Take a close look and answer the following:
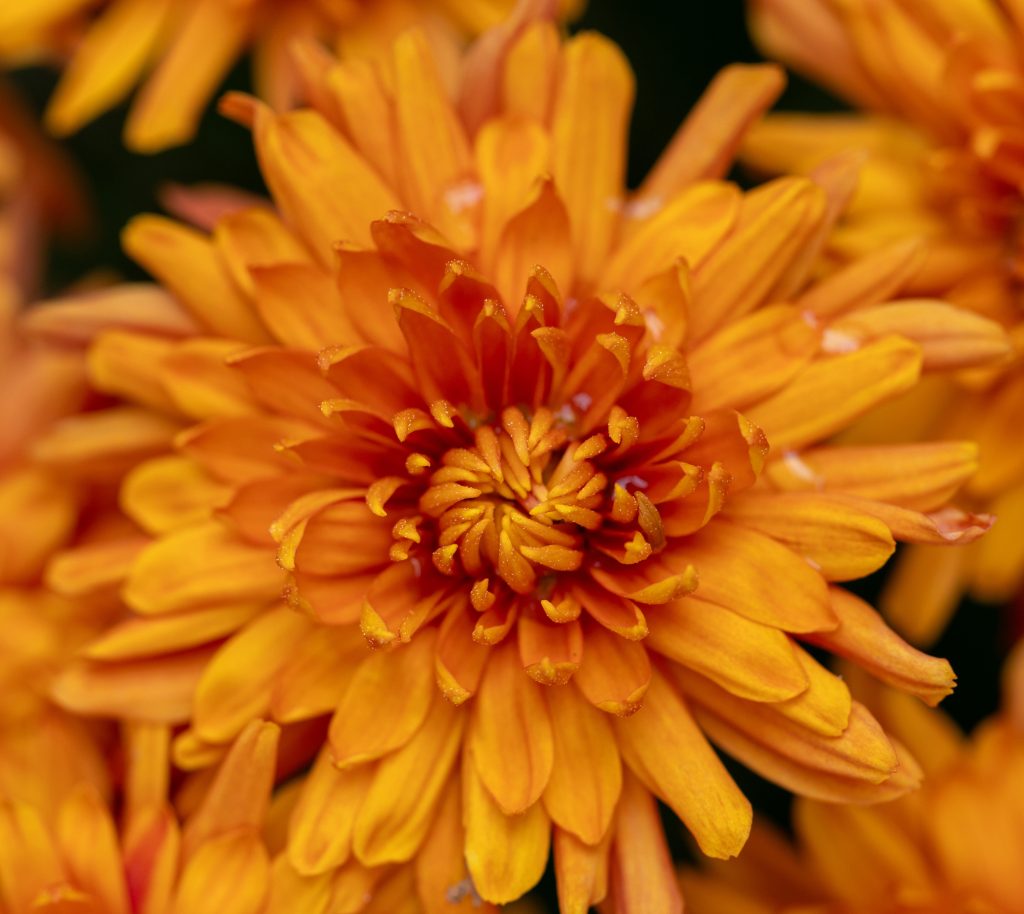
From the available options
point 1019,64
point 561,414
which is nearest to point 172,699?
point 561,414

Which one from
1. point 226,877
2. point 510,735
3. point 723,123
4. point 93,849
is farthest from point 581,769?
point 723,123

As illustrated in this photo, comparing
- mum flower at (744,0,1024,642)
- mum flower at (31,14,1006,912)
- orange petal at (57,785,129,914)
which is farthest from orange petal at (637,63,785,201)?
orange petal at (57,785,129,914)

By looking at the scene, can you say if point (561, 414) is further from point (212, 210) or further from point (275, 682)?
point (212, 210)

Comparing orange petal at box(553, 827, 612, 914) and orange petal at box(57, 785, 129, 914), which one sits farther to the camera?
orange petal at box(57, 785, 129, 914)

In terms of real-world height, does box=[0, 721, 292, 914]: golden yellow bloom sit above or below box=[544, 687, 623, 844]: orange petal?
above

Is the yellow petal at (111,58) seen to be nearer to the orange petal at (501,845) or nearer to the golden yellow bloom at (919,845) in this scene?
the orange petal at (501,845)

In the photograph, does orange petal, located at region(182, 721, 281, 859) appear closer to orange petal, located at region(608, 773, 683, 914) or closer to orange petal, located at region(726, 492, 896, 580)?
orange petal, located at region(608, 773, 683, 914)

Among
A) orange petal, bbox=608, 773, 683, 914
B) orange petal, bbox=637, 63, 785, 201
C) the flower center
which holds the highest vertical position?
orange petal, bbox=637, 63, 785, 201

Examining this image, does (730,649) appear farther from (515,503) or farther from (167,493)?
(167,493)
